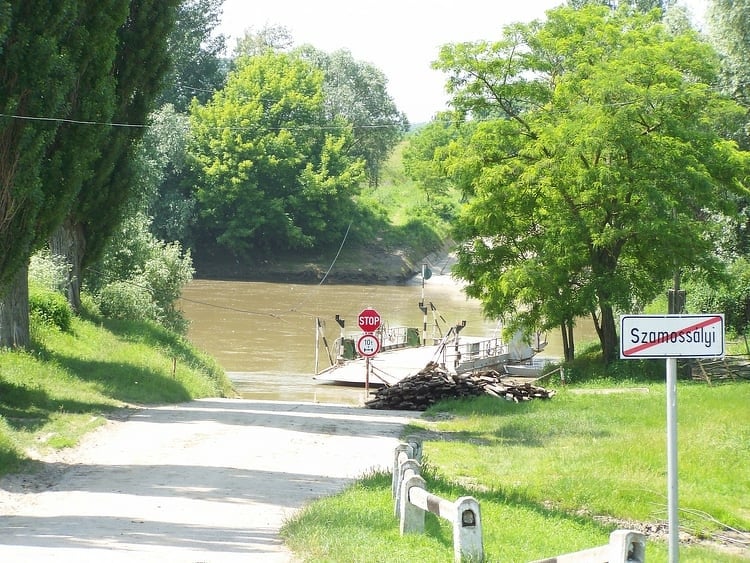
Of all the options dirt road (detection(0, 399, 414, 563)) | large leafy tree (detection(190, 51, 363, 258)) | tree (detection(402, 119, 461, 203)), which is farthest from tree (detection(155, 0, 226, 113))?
dirt road (detection(0, 399, 414, 563))

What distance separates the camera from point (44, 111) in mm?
16531

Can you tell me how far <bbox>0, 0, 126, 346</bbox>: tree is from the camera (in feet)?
52.5

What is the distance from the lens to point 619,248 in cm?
3241

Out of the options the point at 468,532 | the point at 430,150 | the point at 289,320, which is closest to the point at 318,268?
the point at 289,320

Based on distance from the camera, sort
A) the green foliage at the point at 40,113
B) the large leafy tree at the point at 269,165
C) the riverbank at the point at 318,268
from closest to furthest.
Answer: the green foliage at the point at 40,113
the large leafy tree at the point at 269,165
the riverbank at the point at 318,268

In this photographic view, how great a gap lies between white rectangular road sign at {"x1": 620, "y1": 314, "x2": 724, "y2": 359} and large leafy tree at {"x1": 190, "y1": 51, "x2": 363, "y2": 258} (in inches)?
2614

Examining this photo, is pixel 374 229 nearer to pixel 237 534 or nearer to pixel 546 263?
pixel 546 263

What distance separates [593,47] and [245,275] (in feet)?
154

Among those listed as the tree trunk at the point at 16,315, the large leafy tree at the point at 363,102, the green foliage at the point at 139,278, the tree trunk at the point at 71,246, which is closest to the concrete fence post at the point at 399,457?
the tree trunk at the point at 16,315

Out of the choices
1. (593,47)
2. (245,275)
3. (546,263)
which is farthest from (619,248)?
(245,275)

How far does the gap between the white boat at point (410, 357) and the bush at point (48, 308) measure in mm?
11856

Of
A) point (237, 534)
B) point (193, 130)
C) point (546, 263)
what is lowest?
point (237, 534)

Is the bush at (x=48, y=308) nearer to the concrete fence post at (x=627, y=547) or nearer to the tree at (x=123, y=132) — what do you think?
the tree at (x=123, y=132)

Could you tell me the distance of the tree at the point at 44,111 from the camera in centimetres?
1600
